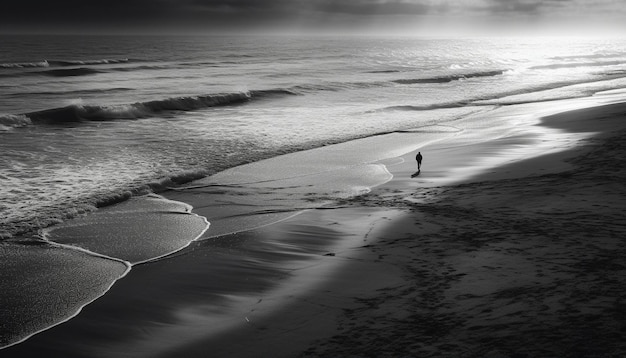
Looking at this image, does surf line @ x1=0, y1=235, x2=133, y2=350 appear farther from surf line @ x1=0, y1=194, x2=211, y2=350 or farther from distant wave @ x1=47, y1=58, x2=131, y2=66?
distant wave @ x1=47, y1=58, x2=131, y2=66

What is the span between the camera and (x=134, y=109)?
84.4ft

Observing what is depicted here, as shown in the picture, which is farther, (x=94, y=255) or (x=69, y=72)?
(x=69, y=72)

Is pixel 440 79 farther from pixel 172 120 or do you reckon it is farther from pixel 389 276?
pixel 389 276

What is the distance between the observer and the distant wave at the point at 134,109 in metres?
23.3

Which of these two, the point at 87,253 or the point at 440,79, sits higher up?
the point at 440,79

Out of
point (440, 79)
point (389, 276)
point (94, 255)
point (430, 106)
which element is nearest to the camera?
point (389, 276)

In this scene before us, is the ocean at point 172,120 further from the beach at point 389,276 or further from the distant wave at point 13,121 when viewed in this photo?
the beach at point 389,276

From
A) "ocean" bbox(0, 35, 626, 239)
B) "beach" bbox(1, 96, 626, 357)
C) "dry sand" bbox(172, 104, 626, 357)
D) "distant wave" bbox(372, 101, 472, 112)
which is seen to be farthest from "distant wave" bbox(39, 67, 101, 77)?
"dry sand" bbox(172, 104, 626, 357)

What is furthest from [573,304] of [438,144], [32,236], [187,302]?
[438,144]

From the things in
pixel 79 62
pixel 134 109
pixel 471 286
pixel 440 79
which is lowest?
pixel 134 109

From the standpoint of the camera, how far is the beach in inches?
181

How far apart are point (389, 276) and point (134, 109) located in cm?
2171

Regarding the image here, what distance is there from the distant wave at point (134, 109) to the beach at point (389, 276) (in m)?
14.2

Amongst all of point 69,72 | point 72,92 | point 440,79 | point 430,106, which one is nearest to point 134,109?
point 72,92
